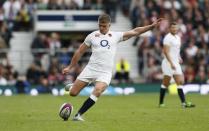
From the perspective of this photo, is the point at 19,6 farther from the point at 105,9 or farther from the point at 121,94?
the point at 121,94

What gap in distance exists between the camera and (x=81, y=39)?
137 feet

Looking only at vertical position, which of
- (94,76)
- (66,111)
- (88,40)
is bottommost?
(66,111)

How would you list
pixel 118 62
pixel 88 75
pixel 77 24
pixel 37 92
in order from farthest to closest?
pixel 77 24 < pixel 118 62 < pixel 37 92 < pixel 88 75

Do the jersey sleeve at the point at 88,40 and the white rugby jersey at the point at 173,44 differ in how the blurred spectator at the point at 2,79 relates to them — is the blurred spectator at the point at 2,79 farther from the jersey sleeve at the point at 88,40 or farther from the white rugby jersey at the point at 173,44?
the jersey sleeve at the point at 88,40

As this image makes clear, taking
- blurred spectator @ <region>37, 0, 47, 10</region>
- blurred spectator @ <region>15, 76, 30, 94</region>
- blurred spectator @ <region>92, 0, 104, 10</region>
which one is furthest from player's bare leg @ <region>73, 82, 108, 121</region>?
blurred spectator @ <region>92, 0, 104, 10</region>

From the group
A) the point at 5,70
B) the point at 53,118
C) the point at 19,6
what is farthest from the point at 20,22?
the point at 53,118

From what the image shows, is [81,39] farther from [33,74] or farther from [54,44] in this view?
[33,74]

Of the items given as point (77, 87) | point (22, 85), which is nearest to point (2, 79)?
point (22, 85)

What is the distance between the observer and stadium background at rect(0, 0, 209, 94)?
36.5 meters

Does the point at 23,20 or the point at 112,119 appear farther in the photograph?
the point at 23,20

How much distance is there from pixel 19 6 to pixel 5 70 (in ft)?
13.9

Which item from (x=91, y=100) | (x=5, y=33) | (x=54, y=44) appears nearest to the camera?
(x=91, y=100)

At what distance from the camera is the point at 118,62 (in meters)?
38.4

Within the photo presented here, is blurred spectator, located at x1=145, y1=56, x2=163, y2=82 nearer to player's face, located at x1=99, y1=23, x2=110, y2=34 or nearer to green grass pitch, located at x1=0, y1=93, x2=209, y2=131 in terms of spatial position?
green grass pitch, located at x1=0, y1=93, x2=209, y2=131
